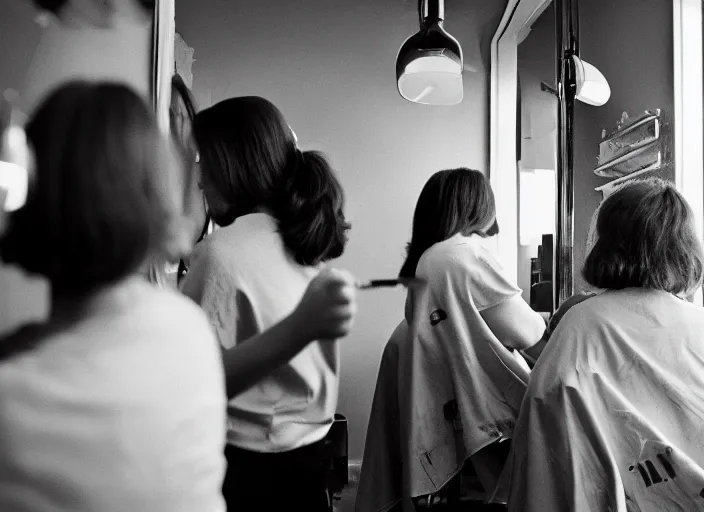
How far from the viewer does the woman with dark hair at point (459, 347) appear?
1385mm

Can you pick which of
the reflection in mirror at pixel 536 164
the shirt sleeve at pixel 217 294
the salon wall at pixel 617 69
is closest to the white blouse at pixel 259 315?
the shirt sleeve at pixel 217 294

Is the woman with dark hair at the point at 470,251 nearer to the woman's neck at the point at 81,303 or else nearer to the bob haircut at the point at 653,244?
the bob haircut at the point at 653,244

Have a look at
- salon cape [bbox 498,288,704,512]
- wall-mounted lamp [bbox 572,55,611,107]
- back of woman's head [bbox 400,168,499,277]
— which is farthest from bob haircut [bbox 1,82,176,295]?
Answer: wall-mounted lamp [bbox 572,55,611,107]

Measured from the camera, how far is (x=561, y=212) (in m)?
1.94

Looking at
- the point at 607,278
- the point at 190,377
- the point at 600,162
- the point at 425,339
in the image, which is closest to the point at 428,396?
the point at 425,339

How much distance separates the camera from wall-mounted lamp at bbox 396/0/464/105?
4.29ft

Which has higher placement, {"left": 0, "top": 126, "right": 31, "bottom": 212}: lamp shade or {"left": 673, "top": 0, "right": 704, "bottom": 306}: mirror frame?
{"left": 673, "top": 0, "right": 704, "bottom": 306}: mirror frame

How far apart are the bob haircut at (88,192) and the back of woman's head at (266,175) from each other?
400 millimetres

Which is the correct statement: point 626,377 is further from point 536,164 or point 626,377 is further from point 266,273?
point 536,164

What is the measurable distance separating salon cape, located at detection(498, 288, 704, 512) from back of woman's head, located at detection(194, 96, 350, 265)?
47 centimetres

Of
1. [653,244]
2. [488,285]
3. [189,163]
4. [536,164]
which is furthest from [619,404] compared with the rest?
[536,164]

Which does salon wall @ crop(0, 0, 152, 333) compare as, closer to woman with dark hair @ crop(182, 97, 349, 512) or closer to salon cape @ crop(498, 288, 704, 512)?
woman with dark hair @ crop(182, 97, 349, 512)

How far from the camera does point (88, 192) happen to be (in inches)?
12.2

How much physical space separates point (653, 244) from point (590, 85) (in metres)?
0.88
